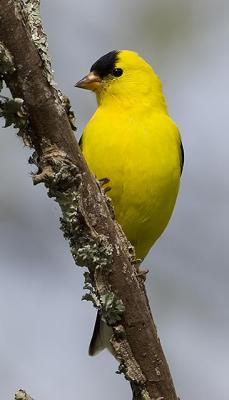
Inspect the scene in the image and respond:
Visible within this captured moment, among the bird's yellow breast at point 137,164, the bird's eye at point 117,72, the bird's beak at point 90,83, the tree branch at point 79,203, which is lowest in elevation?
the tree branch at point 79,203

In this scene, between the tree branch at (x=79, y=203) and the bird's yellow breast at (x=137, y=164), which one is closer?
the tree branch at (x=79, y=203)

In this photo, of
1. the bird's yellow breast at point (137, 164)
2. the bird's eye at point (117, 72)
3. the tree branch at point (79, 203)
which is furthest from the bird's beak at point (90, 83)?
the tree branch at point (79, 203)

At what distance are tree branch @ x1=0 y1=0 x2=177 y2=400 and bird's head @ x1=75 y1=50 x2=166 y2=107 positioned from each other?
2.24 m

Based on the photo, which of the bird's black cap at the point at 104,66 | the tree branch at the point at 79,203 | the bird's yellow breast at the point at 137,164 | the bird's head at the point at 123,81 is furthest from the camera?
the bird's black cap at the point at 104,66

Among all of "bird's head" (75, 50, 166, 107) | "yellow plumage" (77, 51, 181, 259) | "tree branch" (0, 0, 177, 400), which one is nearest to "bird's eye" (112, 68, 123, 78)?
"bird's head" (75, 50, 166, 107)

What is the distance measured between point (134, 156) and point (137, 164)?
2.0 inches

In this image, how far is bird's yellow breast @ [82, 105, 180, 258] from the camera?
4.34 meters

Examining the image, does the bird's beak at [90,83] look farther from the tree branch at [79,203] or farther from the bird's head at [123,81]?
the tree branch at [79,203]

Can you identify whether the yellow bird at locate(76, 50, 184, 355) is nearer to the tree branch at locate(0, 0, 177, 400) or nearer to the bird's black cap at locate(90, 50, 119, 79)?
A: the bird's black cap at locate(90, 50, 119, 79)

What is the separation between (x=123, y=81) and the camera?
5117mm

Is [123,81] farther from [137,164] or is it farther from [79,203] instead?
[79,203]

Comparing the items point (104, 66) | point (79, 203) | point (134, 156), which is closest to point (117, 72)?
point (104, 66)

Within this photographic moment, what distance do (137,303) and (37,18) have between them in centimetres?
115

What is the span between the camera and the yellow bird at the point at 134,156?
434cm
